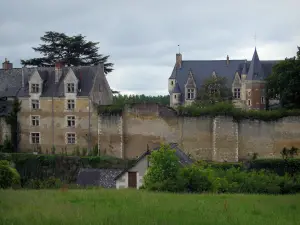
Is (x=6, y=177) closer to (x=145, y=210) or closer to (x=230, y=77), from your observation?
(x=145, y=210)

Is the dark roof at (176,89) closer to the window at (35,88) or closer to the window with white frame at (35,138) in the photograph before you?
the window at (35,88)

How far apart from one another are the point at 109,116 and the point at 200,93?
2075 cm

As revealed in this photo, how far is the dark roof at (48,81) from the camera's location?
42.5 meters

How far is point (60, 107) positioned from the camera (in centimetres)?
4231

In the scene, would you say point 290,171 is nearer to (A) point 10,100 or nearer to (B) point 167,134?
(B) point 167,134

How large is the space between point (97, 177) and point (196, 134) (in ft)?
33.7

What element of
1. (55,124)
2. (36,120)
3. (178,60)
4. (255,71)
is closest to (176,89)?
(178,60)

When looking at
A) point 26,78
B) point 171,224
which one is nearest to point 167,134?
point 26,78

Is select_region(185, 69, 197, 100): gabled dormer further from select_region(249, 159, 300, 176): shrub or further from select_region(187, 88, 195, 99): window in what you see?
select_region(249, 159, 300, 176): shrub

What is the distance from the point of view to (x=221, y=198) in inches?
616

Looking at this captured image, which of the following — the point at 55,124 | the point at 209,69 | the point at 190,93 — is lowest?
the point at 55,124

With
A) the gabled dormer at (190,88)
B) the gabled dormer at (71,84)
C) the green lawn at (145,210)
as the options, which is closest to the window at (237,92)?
the gabled dormer at (190,88)

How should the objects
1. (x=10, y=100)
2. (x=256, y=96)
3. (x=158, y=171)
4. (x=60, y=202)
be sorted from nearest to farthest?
(x=60, y=202)
(x=158, y=171)
(x=10, y=100)
(x=256, y=96)

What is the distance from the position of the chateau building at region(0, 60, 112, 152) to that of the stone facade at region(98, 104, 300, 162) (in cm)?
230
